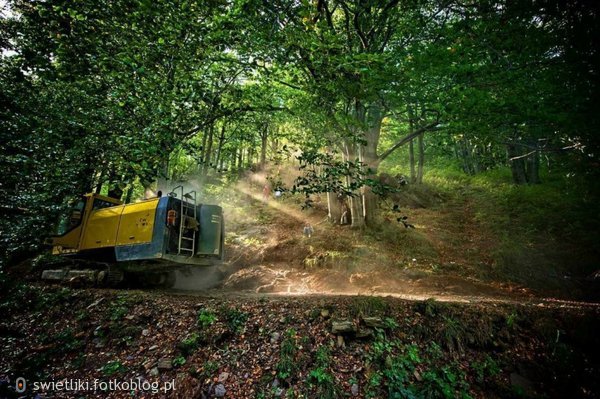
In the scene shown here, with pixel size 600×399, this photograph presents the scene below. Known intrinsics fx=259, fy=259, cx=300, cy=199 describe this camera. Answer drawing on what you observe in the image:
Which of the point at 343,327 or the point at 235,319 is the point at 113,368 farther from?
the point at 343,327

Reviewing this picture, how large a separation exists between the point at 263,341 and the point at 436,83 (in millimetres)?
7674

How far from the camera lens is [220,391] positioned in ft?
Result: 12.2

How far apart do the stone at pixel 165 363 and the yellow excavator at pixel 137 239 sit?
3.54m

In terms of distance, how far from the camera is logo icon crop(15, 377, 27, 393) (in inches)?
151

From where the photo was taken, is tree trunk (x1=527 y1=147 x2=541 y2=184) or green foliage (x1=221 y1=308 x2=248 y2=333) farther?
tree trunk (x1=527 y1=147 x2=541 y2=184)

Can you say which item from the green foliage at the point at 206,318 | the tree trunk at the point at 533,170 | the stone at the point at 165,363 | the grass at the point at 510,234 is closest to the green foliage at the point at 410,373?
the green foliage at the point at 206,318

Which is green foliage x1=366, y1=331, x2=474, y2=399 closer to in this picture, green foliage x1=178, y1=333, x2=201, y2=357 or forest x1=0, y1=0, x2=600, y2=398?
forest x1=0, y1=0, x2=600, y2=398

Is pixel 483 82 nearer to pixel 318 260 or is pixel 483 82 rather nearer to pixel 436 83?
pixel 436 83

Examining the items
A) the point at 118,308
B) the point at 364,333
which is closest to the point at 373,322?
the point at 364,333

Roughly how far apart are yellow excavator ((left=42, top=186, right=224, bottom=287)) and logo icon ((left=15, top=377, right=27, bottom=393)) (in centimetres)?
340

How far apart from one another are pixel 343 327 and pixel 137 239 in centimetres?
640

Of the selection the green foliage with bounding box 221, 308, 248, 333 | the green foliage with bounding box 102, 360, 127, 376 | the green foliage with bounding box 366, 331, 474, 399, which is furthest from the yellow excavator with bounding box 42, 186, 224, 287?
the green foliage with bounding box 366, 331, 474, 399

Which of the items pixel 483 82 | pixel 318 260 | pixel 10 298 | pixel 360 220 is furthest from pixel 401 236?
pixel 10 298

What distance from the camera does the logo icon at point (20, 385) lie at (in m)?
3.84
